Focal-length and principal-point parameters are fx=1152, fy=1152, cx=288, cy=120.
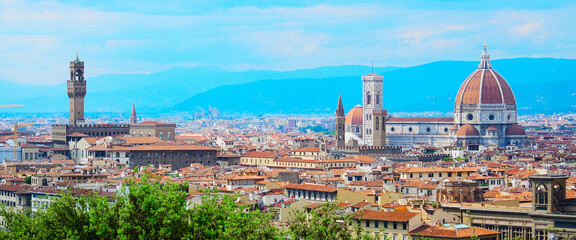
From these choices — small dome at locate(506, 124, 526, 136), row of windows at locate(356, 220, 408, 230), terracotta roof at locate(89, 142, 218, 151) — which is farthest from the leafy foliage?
small dome at locate(506, 124, 526, 136)

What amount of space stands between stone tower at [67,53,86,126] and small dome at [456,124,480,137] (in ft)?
155

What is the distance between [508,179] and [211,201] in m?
40.9

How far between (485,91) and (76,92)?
5686cm

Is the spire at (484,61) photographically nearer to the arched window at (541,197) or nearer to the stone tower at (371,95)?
the stone tower at (371,95)

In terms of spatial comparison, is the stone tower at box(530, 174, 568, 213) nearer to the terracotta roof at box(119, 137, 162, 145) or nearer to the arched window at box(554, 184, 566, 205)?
the arched window at box(554, 184, 566, 205)

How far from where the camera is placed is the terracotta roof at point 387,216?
136 feet

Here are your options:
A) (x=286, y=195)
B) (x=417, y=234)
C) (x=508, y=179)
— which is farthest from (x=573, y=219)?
(x=508, y=179)

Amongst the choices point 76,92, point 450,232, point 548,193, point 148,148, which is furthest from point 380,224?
point 76,92

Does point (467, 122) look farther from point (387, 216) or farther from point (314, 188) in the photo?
point (387, 216)

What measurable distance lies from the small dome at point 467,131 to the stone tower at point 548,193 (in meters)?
102

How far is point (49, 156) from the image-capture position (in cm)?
10519

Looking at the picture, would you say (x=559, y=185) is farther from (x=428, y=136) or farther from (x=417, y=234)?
(x=428, y=136)

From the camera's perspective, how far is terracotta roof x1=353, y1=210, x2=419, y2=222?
1636 inches

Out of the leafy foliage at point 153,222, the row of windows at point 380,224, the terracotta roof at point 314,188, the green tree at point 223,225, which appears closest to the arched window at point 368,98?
the terracotta roof at point 314,188
